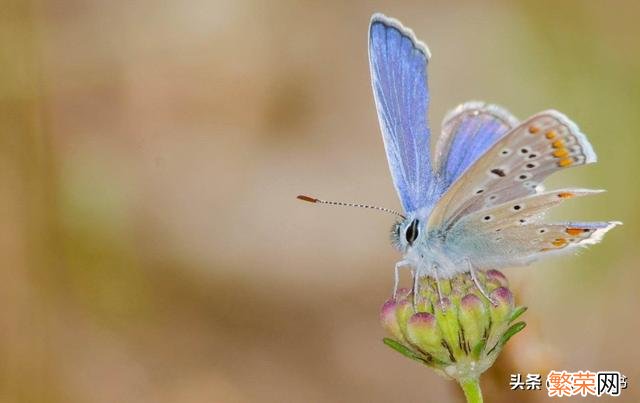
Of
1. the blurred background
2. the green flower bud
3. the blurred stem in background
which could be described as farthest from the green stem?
the blurred stem in background

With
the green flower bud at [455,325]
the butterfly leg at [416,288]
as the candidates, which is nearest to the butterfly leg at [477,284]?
the green flower bud at [455,325]

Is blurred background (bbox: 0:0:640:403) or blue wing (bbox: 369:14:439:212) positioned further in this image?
blurred background (bbox: 0:0:640:403)

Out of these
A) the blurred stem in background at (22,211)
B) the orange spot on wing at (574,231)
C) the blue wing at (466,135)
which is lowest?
the blurred stem in background at (22,211)

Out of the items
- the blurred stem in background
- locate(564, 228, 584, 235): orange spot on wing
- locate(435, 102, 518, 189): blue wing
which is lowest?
the blurred stem in background

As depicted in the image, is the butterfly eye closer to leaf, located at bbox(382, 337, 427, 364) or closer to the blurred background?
leaf, located at bbox(382, 337, 427, 364)

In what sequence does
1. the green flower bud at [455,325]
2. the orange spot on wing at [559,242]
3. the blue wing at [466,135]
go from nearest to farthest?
the green flower bud at [455,325] → the orange spot on wing at [559,242] → the blue wing at [466,135]

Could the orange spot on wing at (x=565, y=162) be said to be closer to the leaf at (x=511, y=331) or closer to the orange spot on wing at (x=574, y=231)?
the orange spot on wing at (x=574, y=231)

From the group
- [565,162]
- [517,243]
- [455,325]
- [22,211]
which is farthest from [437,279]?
[22,211]

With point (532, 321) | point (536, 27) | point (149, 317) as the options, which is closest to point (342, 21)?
point (536, 27)
